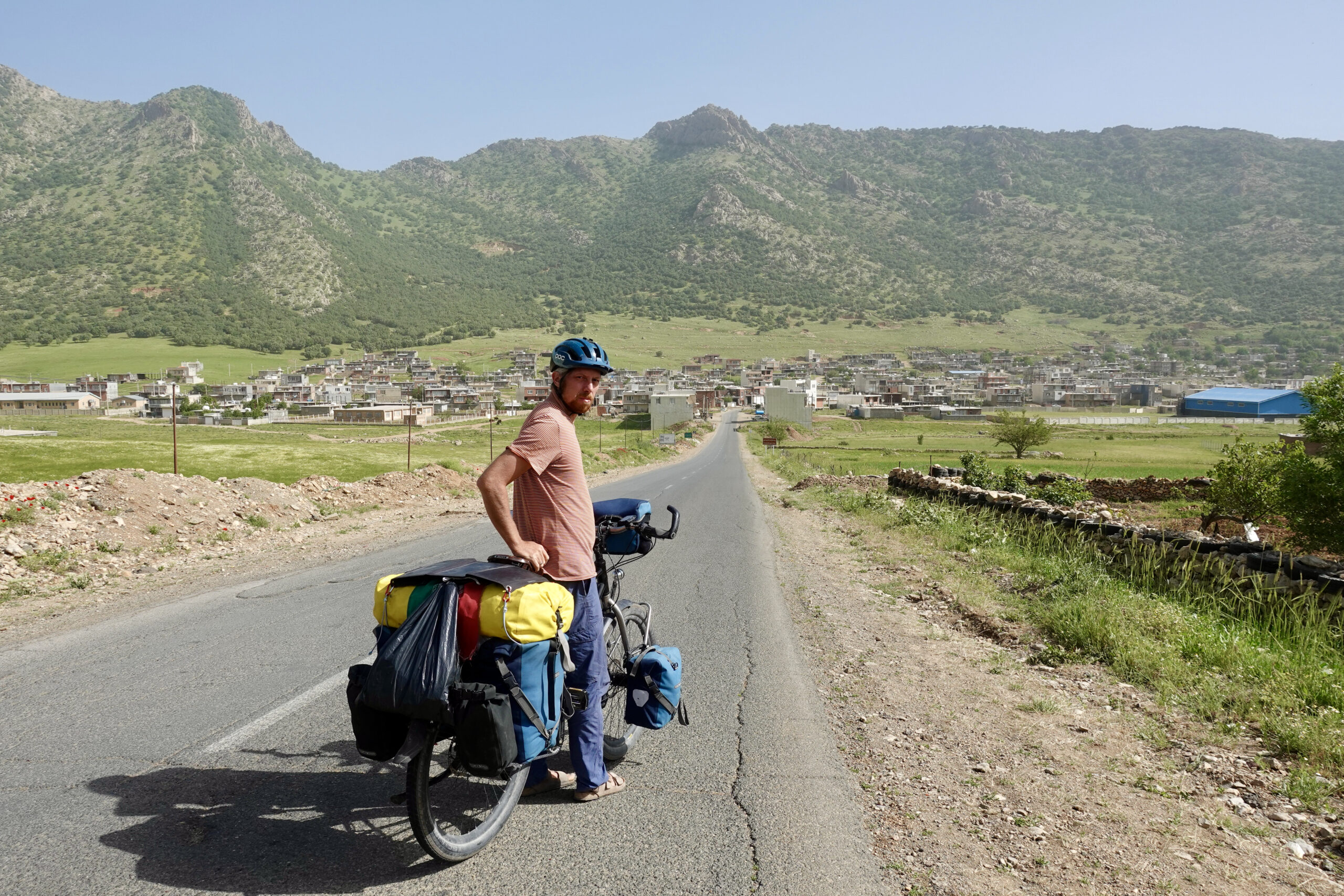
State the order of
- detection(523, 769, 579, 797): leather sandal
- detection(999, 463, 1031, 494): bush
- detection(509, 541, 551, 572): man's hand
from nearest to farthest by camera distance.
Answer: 1. detection(509, 541, 551, 572): man's hand
2. detection(523, 769, 579, 797): leather sandal
3. detection(999, 463, 1031, 494): bush

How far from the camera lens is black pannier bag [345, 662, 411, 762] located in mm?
3020

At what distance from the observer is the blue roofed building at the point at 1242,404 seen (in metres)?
116

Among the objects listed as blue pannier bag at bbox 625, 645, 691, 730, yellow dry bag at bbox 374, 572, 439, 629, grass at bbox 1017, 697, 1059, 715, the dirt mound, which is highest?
yellow dry bag at bbox 374, 572, 439, 629

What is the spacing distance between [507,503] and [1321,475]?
1193 centimetres

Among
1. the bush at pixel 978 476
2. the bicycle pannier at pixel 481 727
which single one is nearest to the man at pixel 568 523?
the bicycle pannier at pixel 481 727

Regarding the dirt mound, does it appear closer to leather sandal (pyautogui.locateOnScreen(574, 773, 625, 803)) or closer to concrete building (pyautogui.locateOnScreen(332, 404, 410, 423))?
leather sandal (pyautogui.locateOnScreen(574, 773, 625, 803))

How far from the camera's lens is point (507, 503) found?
11.2 feet

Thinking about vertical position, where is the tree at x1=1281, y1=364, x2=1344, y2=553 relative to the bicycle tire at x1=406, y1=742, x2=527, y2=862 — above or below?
above

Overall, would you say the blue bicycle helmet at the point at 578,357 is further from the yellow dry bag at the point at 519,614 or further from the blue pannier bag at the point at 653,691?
the blue pannier bag at the point at 653,691

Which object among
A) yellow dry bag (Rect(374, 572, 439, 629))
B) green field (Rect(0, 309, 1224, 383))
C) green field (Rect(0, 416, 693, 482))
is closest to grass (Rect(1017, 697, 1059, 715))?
yellow dry bag (Rect(374, 572, 439, 629))

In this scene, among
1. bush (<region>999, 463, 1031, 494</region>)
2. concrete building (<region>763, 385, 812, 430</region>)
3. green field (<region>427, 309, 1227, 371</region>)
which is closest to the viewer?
bush (<region>999, 463, 1031, 494</region>)

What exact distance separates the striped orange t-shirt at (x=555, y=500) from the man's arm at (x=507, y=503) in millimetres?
68

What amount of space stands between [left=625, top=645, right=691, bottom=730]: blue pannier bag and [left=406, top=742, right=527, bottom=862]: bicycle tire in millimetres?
784

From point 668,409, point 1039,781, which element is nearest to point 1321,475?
point 1039,781
